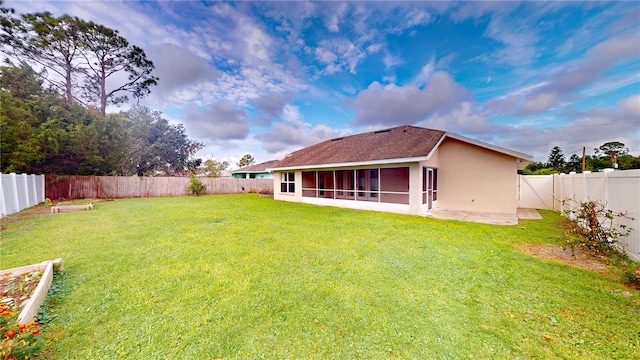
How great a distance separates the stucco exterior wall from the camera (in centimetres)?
997

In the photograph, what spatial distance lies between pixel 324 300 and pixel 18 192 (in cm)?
1543

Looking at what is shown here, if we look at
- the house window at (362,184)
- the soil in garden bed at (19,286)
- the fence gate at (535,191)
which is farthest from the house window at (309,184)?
the fence gate at (535,191)

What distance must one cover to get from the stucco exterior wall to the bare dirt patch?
16.4 ft

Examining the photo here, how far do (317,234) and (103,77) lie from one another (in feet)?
84.4

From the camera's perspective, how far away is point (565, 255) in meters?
5.11

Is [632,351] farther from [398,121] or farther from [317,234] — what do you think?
[398,121]

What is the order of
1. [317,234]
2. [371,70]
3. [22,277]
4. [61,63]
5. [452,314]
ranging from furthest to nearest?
[61,63], [371,70], [317,234], [22,277], [452,314]

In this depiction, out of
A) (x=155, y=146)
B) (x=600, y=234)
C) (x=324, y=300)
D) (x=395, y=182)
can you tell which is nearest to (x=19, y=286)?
(x=324, y=300)

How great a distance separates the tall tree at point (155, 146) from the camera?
24281 millimetres

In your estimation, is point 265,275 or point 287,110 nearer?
point 265,275

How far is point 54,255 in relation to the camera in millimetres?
4883

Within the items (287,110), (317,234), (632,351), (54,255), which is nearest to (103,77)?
(287,110)

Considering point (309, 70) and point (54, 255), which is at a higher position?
point (309, 70)

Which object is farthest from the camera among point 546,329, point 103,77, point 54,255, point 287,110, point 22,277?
point 103,77
